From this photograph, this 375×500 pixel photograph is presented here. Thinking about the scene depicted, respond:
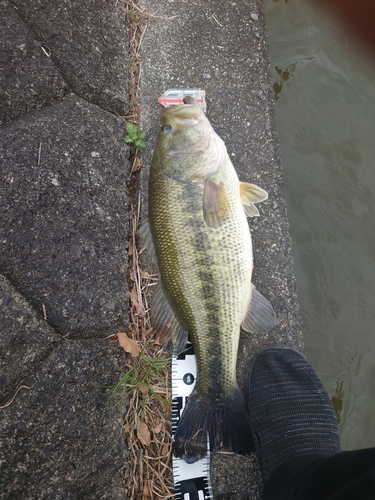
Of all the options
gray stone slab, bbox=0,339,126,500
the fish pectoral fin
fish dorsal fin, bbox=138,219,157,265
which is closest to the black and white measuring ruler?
gray stone slab, bbox=0,339,126,500

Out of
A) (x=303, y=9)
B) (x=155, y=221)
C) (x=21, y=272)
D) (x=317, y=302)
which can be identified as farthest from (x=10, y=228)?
(x=303, y=9)

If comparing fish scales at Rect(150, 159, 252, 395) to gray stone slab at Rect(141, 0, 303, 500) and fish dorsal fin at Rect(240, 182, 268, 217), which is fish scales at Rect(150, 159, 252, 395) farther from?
gray stone slab at Rect(141, 0, 303, 500)

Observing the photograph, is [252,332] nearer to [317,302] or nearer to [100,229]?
[317,302]

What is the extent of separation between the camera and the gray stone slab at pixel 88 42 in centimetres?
253

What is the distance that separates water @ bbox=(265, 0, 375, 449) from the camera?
9.87 feet

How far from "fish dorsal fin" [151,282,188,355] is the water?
4.01 ft

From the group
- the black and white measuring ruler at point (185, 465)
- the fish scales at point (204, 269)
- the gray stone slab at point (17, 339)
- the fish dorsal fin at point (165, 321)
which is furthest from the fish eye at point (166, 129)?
the black and white measuring ruler at point (185, 465)

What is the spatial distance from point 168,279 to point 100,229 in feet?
2.06

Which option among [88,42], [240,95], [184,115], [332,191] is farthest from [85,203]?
[332,191]

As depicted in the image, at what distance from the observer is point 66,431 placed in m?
2.18

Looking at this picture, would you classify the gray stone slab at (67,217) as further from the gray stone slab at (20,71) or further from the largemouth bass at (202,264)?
the largemouth bass at (202,264)

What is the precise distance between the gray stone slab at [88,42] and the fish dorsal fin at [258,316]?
1.75 meters

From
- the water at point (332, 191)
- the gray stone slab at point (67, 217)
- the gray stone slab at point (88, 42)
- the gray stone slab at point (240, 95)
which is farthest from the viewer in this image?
the water at point (332, 191)

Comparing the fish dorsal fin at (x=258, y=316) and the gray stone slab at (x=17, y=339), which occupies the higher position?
the fish dorsal fin at (x=258, y=316)
